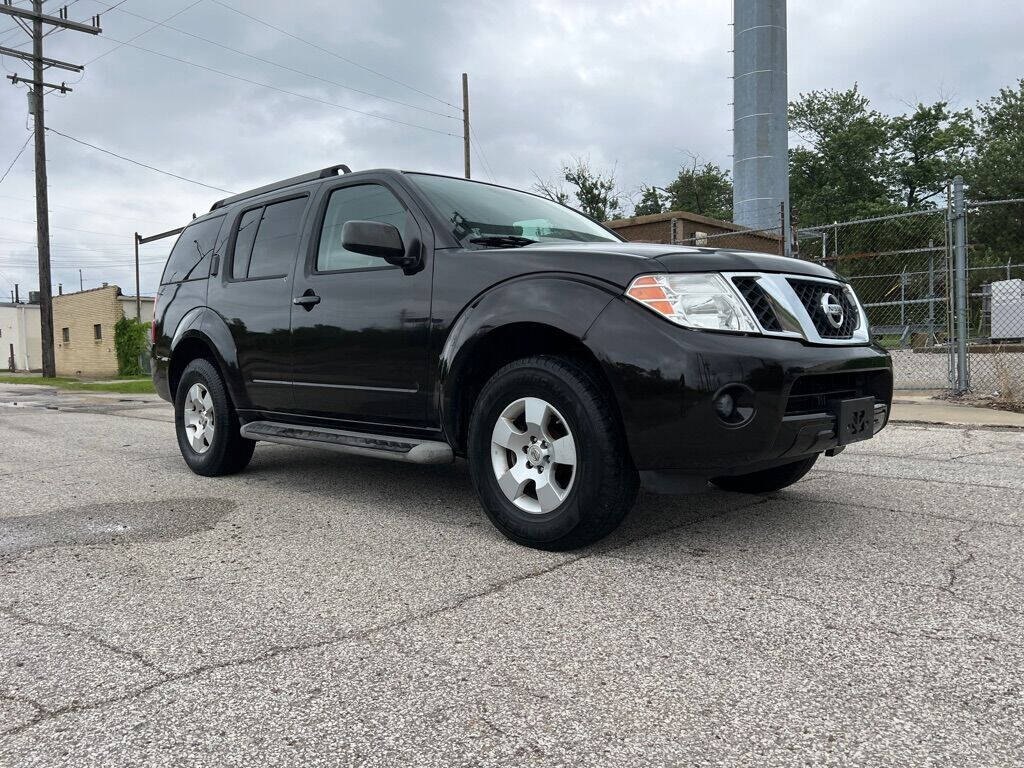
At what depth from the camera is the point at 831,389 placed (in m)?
3.52

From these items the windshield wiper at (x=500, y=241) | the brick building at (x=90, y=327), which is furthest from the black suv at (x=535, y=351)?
the brick building at (x=90, y=327)

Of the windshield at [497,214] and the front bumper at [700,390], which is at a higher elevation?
the windshield at [497,214]

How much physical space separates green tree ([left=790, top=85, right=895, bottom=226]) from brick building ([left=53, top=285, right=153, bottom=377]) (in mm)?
37421

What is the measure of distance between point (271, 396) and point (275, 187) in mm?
1436

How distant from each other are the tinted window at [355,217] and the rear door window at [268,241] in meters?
0.29

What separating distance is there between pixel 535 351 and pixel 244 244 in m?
2.73

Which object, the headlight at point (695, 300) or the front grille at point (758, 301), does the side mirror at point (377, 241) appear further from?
the front grille at point (758, 301)

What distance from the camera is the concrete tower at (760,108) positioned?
82.1 feet

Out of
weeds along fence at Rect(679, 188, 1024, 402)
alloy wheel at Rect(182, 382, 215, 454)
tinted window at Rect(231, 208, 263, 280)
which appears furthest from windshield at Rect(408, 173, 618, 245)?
alloy wheel at Rect(182, 382, 215, 454)

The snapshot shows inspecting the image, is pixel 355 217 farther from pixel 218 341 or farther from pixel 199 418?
pixel 199 418

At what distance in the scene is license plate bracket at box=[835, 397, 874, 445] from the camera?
3.45m

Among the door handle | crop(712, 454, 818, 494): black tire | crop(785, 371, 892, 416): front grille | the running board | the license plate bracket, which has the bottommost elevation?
crop(712, 454, 818, 494): black tire

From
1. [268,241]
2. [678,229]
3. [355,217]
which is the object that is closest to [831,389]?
[355,217]

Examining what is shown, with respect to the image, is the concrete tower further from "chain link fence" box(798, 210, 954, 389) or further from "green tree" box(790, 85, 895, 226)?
"green tree" box(790, 85, 895, 226)
